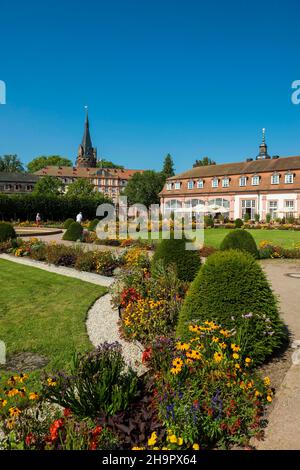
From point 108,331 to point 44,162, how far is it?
4221 inches

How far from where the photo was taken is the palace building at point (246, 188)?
39.1m

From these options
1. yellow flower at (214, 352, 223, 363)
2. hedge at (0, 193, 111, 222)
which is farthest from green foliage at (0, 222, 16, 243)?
hedge at (0, 193, 111, 222)

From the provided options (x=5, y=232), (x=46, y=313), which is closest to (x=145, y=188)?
→ (x=5, y=232)

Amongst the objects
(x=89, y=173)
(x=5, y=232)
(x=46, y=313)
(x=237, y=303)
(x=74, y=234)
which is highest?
(x=89, y=173)

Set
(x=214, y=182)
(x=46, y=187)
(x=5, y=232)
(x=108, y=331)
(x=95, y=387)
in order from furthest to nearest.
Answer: (x=46, y=187), (x=214, y=182), (x=5, y=232), (x=108, y=331), (x=95, y=387)

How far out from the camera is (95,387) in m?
3.41

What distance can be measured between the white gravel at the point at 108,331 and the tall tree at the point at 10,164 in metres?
103

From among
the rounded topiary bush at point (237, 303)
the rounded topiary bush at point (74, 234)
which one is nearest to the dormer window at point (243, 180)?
the rounded topiary bush at point (74, 234)

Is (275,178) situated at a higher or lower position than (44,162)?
lower

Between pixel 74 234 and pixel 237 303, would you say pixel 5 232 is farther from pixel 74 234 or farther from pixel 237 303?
pixel 237 303

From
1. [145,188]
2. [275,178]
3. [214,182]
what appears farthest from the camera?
[145,188]

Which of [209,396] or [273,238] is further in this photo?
[273,238]
